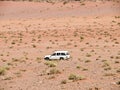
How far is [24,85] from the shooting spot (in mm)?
25469

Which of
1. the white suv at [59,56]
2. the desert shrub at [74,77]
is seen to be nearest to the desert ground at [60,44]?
the desert shrub at [74,77]

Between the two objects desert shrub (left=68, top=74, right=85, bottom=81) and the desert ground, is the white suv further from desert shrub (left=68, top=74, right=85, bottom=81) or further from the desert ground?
desert shrub (left=68, top=74, right=85, bottom=81)

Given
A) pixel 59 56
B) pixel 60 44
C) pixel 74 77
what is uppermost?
pixel 74 77

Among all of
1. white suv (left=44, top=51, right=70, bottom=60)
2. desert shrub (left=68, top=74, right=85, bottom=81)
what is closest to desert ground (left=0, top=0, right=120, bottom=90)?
desert shrub (left=68, top=74, right=85, bottom=81)

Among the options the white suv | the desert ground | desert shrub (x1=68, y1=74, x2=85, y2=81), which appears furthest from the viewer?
the white suv

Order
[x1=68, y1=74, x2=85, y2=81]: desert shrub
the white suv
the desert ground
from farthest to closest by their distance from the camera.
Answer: the white suv < the desert ground < [x1=68, y1=74, x2=85, y2=81]: desert shrub

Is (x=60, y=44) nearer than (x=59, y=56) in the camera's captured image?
No

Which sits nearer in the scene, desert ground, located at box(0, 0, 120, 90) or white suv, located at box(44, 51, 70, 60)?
desert ground, located at box(0, 0, 120, 90)

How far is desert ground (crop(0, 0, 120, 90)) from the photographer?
26.3 m

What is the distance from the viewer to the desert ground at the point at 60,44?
26.3 meters

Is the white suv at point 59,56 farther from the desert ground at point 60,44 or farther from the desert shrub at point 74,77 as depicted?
the desert shrub at point 74,77

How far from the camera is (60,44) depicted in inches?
1892

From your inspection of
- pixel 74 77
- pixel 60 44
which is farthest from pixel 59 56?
pixel 60 44

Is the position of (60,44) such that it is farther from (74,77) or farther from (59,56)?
(74,77)
